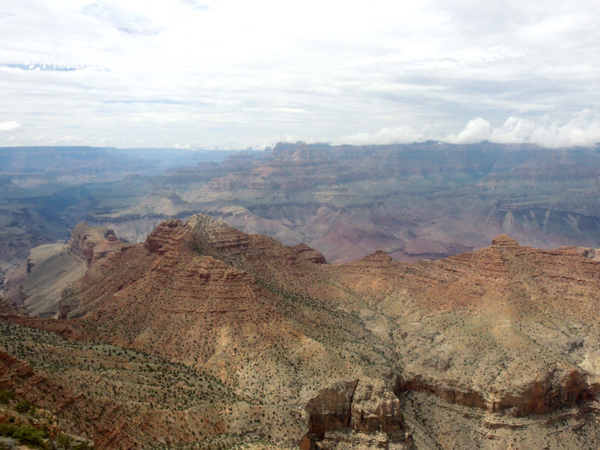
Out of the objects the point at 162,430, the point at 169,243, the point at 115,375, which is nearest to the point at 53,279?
the point at 169,243

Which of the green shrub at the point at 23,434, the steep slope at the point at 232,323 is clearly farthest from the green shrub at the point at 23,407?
the steep slope at the point at 232,323

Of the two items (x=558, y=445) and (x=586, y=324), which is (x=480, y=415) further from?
(x=586, y=324)

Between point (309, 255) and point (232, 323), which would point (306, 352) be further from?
point (309, 255)

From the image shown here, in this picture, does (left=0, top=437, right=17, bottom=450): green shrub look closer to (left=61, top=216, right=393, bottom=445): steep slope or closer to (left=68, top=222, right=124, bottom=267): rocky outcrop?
(left=61, top=216, right=393, bottom=445): steep slope

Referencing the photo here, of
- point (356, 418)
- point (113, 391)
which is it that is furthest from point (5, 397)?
point (356, 418)

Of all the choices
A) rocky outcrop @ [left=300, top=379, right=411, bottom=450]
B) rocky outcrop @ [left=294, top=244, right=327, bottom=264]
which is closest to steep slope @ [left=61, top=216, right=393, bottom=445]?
rocky outcrop @ [left=300, top=379, right=411, bottom=450]

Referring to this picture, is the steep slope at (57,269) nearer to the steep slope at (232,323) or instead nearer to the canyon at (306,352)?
the canyon at (306,352)
